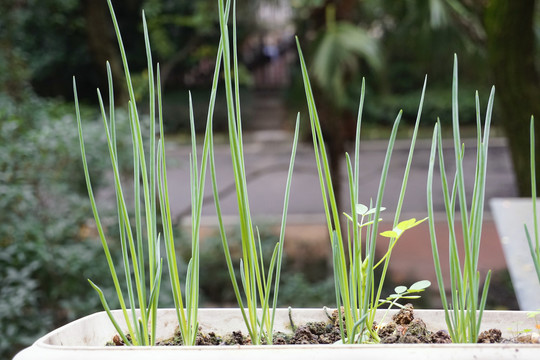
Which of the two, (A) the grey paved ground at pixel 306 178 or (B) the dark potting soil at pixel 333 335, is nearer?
(B) the dark potting soil at pixel 333 335

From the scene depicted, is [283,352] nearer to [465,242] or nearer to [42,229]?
[465,242]

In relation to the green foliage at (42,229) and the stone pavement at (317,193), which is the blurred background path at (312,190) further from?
the green foliage at (42,229)

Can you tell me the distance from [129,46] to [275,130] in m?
3.91

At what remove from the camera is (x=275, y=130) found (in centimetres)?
1234

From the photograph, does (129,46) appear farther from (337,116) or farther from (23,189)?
(23,189)

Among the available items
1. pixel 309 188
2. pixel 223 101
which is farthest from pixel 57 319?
pixel 223 101

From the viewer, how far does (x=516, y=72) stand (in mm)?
2877

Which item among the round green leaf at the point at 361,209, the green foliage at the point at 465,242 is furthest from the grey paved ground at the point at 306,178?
the green foliage at the point at 465,242

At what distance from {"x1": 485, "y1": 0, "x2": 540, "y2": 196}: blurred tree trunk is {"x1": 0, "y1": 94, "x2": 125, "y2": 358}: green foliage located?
184 centimetres

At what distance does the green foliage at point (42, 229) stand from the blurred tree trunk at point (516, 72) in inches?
72.3

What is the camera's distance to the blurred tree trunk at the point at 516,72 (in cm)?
279

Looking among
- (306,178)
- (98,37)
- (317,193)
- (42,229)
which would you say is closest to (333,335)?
(42,229)

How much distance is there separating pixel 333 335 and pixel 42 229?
2001mm

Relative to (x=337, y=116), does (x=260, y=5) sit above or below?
above
